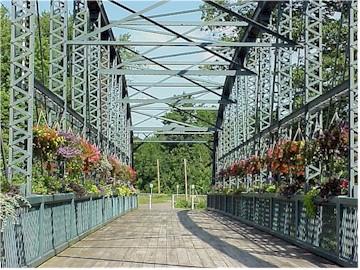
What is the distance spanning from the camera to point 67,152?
43.0 ft

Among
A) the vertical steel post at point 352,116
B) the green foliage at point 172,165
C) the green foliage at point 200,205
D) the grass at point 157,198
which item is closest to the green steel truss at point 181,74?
the vertical steel post at point 352,116

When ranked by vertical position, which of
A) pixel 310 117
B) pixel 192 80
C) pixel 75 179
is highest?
pixel 192 80

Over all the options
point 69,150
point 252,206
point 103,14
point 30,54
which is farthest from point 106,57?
point 30,54

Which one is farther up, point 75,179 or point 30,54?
point 30,54

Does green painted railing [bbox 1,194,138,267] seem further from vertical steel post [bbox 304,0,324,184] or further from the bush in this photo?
the bush

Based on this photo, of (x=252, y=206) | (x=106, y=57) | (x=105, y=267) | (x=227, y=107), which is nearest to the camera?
(x=105, y=267)

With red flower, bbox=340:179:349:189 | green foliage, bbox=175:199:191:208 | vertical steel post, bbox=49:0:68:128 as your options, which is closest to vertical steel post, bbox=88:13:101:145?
vertical steel post, bbox=49:0:68:128

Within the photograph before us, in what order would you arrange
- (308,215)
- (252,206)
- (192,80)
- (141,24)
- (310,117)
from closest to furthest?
(308,215) → (310,117) → (252,206) → (141,24) → (192,80)

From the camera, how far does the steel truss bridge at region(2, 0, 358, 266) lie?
10.8 meters

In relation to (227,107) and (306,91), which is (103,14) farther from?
(227,107)

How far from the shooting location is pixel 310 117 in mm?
14430

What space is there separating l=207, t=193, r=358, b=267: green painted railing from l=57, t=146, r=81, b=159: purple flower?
159 inches

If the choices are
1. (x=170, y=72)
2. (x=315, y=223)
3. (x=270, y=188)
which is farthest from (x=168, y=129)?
(x=315, y=223)

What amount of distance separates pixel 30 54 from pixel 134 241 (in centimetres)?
544
